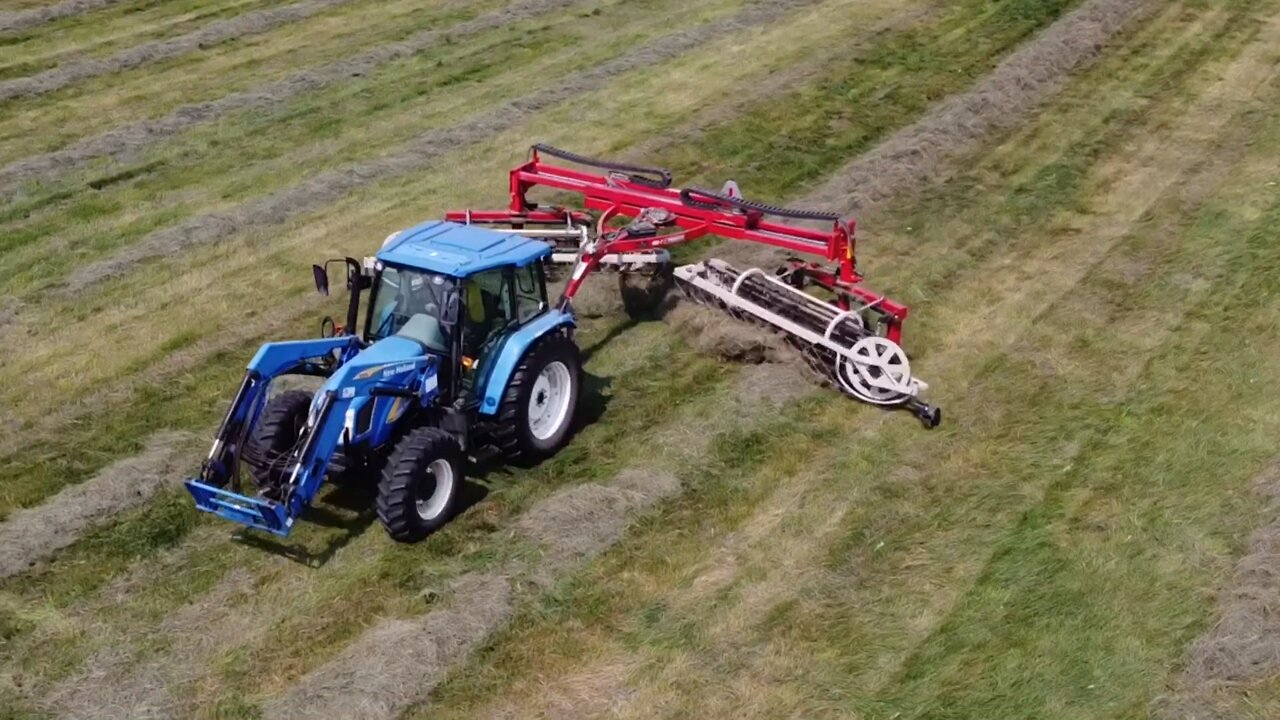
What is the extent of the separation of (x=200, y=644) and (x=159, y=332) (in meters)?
5.46

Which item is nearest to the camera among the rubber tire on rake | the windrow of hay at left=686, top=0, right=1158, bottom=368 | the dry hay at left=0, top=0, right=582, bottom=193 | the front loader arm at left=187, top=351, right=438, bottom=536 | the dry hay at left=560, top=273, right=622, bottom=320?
the front loader arm at left=187, top=351, right=438, bottom=536

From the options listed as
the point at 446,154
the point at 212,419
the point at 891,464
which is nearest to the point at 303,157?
the point at 446,154

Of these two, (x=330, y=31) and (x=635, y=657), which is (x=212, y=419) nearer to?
(x=635, y=657)

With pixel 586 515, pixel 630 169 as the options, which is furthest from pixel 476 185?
pixel 586 515

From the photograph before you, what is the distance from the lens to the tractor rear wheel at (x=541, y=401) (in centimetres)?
995

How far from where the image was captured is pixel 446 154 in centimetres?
1788

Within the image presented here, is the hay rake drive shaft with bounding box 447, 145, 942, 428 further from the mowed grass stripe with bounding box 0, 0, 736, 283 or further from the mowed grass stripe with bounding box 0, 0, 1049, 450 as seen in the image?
the mowed grass stripe with bounding box 0, 0, 736, 283

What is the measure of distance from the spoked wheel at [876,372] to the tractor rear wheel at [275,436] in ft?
15.5

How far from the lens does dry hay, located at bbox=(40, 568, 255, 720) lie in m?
7.67

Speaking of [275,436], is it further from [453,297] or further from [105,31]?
[105,31]

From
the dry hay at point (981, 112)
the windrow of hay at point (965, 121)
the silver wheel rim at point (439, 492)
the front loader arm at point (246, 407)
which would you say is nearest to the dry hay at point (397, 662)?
the silver wheel rim at point (439, 492)

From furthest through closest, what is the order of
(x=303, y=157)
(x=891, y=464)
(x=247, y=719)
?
A: (x=303, y=157) < (x=891, y=464) < (x=247, y=719)

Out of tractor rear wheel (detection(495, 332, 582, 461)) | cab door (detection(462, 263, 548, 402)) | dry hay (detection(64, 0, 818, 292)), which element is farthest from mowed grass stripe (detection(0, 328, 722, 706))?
dry hay (detection(64, 0, 818, 292))

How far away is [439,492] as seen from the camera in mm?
9430
